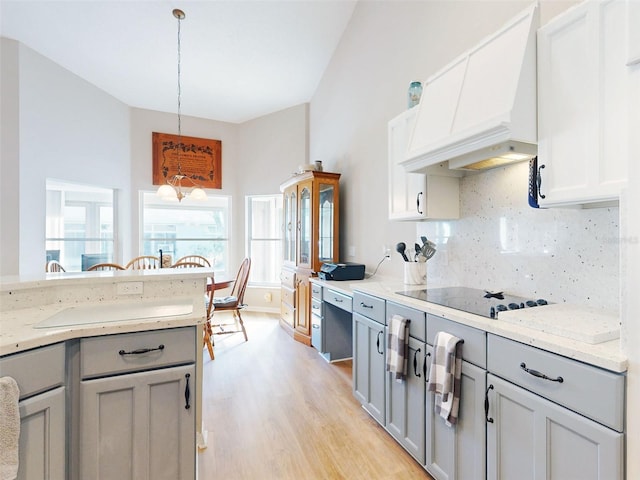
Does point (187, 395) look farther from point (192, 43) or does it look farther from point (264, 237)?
point (264, 237)

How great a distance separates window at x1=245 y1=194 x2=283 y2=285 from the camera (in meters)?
5.56

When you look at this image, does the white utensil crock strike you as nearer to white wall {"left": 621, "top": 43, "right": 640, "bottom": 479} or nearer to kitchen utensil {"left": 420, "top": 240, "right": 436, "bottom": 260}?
kitchen utensil {"left": 420, "top": 240, "right": 436, "bottom": 260}

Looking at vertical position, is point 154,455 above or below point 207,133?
below

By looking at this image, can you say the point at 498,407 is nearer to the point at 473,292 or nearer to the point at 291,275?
the point at 473,292

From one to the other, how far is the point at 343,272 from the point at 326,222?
34.3 inches

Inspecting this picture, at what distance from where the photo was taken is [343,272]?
10.7 feet

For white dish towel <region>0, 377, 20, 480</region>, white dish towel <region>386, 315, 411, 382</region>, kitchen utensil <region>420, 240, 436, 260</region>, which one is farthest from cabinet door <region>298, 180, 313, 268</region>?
white dish towel <region>0, 377, 20, 480</region>

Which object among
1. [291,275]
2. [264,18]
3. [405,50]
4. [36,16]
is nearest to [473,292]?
[405,50]

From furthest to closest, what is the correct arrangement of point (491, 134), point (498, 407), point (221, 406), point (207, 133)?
1. point (207, 133)
2. point (221, 406)
3. point (491, 134)
4. point (498, 407)

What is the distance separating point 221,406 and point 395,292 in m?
1.63

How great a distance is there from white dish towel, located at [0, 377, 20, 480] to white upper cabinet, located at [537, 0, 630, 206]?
7.21ft

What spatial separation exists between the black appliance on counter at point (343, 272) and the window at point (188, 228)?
9.53ft

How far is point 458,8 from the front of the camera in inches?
91.0

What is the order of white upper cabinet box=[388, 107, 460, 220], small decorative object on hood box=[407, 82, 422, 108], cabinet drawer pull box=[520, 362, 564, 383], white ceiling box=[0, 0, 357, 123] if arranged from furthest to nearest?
white ceiling box=[0, 0, 357, 123]
small decorative object on hood box=[407, 82, 422, 108]
white upper cabinet box=[388, 107, 460, 220]
cabinet drawer pull box=[520, 362, 564, 383]
